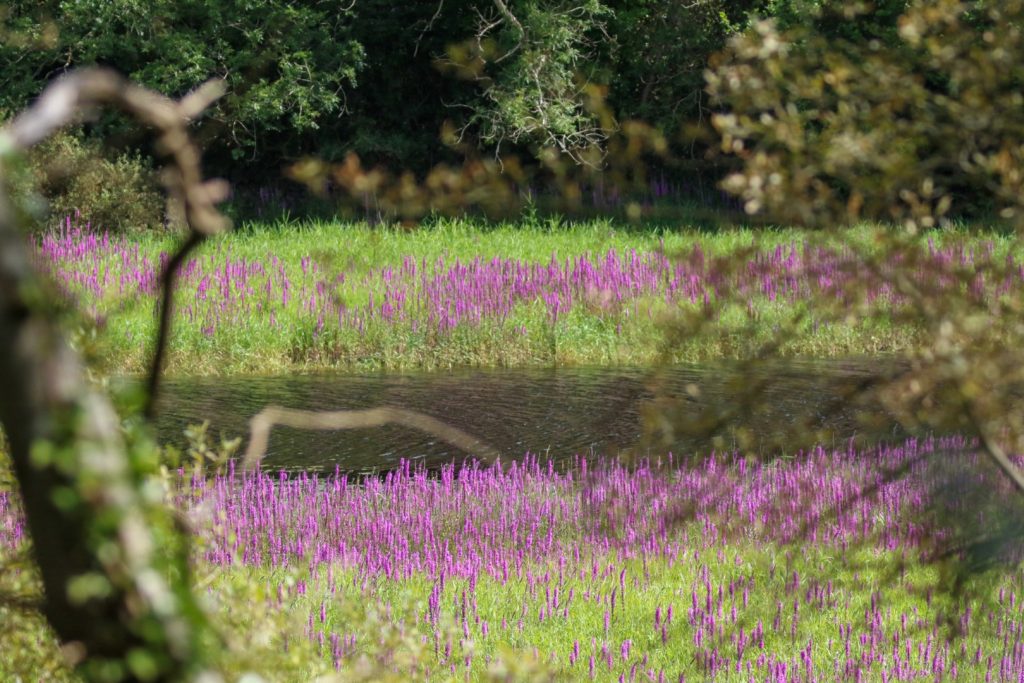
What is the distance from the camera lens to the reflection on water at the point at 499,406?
10.2 meters

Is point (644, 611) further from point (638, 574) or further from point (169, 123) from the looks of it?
point (169, 123)

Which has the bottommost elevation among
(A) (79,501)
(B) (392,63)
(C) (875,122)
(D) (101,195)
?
(A) (79,501)

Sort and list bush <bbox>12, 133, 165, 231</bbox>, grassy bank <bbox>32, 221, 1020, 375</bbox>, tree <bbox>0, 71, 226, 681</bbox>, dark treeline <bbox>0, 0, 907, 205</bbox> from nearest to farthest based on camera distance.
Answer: tree <bbox>0, 71, 226, 681</bbox> → grassy bank <bbox>32, 221, 1020, 375</bbox> → bush <bbox>12, 133, 165, 231</bbox> → dark treeline <bbox>0, 0, 907, 205</bbox>

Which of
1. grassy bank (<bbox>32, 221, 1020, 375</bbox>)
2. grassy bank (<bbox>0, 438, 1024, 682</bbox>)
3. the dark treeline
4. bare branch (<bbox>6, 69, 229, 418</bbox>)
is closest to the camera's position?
bare branch (<bbox>6, 69, 229, 418</bbox>)

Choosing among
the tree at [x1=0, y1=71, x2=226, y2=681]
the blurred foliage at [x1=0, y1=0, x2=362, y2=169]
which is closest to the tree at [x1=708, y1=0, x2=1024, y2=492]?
the tree at [x1=0, y1=71, x2=226, y2=681]

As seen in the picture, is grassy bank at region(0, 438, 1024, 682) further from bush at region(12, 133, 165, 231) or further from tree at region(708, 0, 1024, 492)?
bush at region(12, 133, 165, 231)

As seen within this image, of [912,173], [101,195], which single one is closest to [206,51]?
[101,195]

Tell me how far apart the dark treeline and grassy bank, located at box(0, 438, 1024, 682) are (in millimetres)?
13407

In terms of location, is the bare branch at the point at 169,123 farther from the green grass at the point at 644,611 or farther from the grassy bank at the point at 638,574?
the green grass at the point at 644,611

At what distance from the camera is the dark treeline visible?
2248 centimetres

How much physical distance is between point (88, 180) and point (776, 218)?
18300 mm

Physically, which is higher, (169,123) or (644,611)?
(169,123)

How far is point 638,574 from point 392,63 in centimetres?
2084

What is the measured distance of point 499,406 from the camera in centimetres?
1197
